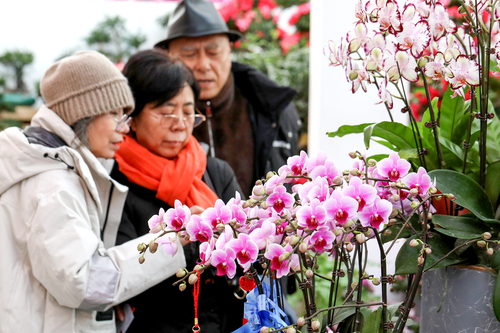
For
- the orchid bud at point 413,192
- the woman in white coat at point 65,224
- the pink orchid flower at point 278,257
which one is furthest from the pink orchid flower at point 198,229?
the woman in white coat at point 65,224

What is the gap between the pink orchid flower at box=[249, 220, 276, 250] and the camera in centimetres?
75

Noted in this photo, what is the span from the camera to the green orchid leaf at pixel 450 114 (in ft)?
3.29

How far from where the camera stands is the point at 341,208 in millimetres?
706

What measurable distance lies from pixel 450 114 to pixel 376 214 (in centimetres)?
41

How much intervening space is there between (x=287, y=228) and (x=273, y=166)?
1573 mm

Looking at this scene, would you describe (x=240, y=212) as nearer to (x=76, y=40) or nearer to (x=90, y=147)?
(x=90, y=147)

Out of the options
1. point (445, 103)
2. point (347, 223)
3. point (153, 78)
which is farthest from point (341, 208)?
point (153, 78)

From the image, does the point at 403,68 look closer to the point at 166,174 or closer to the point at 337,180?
the point at 337,180

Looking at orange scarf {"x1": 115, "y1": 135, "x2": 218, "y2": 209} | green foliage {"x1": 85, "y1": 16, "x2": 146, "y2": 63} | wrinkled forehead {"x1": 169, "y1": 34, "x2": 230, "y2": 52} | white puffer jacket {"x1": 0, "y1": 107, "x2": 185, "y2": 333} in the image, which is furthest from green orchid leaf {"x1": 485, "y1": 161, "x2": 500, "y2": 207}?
green foliage {"x1": 85, "y1": 16, "x2": 146, "y2": 63}

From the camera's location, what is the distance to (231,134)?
2.31 meters

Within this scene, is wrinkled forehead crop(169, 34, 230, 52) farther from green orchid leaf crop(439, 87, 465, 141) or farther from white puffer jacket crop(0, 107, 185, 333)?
green orchid leaf crop(439, 87, 465, 141)

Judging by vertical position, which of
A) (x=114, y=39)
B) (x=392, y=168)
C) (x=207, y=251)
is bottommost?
(x=207, y=251)

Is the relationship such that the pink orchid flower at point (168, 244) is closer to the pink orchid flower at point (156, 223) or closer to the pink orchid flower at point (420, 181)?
the pink orchid flower at point (156, 223)

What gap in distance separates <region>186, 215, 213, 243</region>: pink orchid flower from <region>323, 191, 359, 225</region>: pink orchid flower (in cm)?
19
